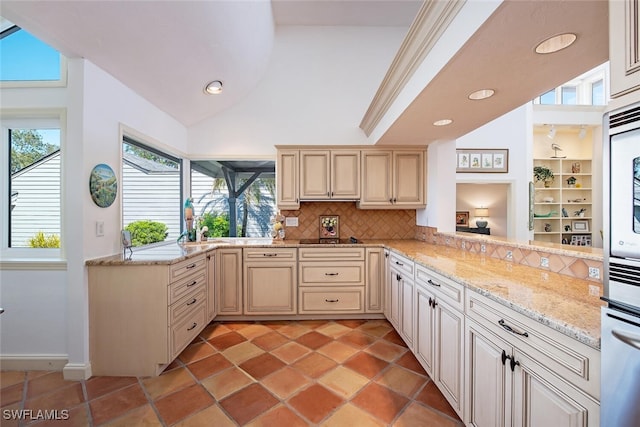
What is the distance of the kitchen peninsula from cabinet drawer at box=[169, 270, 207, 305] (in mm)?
17

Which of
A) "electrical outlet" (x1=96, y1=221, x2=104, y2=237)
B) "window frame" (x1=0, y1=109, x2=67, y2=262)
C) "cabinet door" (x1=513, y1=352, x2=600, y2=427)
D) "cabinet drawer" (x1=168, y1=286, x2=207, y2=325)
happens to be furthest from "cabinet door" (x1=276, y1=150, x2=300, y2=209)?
"cabinet door" (x1=513, y1=352, x2=600, y2=427)

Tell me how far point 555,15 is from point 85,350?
3402 mm

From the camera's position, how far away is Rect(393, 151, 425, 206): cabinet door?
131 inches

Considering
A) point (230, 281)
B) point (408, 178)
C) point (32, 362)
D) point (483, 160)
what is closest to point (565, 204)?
point (483, 160)

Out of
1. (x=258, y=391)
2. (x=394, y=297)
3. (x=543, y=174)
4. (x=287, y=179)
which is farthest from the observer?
(x=543, y=174)

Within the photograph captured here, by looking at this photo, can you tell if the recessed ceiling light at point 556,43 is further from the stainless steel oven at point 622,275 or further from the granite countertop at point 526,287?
the granite countertop at point 526,287

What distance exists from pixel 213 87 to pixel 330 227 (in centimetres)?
220

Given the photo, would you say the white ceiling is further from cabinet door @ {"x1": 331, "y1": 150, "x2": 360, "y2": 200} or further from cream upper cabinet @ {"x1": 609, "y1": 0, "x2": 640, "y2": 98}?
cabinet door @ {"x1": 331, "y1": 150, "x2": 360, "y2": 200}

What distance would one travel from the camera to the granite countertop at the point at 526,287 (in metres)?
0.89

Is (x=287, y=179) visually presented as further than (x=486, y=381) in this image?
Yes

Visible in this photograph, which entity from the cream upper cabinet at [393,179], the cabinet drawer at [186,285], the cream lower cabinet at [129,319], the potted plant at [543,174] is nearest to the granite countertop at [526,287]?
the cream lower cabinet at [129,319]

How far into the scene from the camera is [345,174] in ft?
10.9

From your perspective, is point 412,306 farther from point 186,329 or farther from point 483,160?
point 483,160

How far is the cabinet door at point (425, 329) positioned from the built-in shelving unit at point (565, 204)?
491 centimetres
